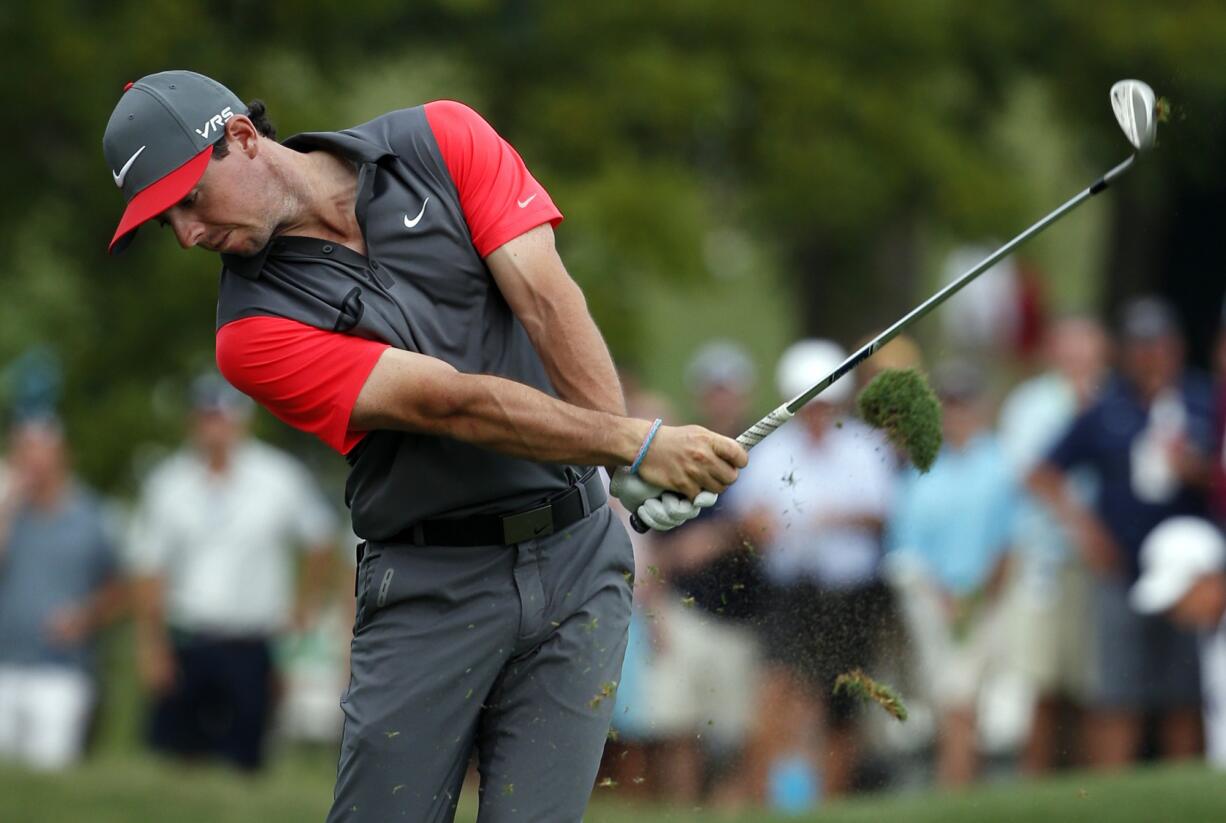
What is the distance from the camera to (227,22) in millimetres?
12664

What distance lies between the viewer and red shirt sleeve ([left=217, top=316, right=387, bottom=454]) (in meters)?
4.70

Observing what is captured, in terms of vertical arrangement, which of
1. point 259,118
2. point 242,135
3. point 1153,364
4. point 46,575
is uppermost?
point 1153,364

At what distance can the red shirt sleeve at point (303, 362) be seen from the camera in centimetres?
470

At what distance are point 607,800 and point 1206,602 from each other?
308cm

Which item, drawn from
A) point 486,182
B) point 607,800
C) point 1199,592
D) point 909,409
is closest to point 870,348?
point 909,409

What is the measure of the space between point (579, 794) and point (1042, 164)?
53.0 feet

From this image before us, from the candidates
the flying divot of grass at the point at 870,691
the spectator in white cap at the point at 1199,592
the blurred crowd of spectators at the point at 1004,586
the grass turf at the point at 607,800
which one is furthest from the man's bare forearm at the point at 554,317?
the spectator in white cap at the point at 1199,592

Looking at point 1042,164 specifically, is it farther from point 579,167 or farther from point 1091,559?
point 1091,559

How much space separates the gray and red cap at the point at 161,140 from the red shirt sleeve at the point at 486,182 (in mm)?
549

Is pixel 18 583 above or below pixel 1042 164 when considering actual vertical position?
below

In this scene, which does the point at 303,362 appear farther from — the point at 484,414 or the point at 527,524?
the point at 527,524

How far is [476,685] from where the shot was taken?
4.94 meters

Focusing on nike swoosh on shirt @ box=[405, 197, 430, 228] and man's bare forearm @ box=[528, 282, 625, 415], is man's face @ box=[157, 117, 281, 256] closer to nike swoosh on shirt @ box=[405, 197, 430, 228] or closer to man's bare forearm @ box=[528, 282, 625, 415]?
nike swoosh on shirt @ box=[405, 197, 430, 228]

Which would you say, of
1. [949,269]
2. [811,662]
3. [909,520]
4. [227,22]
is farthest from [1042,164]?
[811,662]
